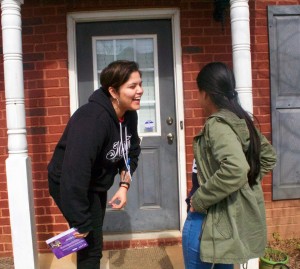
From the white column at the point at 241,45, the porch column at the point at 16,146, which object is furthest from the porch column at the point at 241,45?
the porch column at the point at 16,146

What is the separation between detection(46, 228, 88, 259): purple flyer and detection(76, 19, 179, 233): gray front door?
1.89 metres

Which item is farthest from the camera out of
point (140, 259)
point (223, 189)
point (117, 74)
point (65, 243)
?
point (140, 259)

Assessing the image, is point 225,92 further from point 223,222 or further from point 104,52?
point 104,52

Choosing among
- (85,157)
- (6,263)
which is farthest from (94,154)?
(6,263)

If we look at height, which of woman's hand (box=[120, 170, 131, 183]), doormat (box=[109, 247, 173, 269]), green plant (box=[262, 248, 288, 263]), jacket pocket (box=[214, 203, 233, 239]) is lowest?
doormat (box=[109, 247, 173, 269])

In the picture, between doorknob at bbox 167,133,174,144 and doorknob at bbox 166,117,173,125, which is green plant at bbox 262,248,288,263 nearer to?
doorknob at bbox 167,133,174,144

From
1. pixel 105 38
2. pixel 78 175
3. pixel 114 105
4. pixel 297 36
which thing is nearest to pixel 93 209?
pixel 78 175

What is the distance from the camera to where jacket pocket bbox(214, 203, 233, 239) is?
5.90ft

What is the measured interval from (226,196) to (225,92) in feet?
1.71

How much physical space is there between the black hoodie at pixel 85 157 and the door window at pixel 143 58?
1.67 m

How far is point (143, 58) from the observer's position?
3859 mm

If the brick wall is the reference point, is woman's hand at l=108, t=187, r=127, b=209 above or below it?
below

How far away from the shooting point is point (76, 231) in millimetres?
1967

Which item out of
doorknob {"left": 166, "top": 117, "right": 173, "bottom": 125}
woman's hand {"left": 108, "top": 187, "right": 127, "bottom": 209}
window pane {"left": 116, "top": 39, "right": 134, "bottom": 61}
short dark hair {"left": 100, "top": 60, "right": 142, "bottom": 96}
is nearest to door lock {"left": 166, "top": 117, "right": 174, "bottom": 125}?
doorknob {"left": 166, "top": 117, "right": 173, "bottom": 125}
